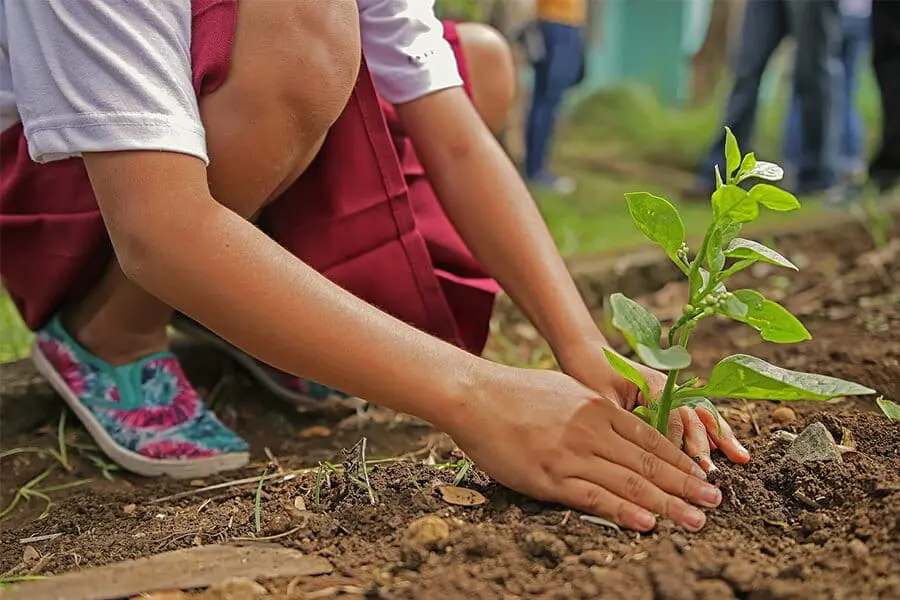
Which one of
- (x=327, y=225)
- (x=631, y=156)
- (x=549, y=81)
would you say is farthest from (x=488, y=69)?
(x=631, y=156)

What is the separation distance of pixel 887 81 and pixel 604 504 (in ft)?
10.5

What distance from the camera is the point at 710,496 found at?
3.63ft

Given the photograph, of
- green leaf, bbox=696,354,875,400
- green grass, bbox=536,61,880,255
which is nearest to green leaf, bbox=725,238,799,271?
green leaf, bbox=696,354,875,400

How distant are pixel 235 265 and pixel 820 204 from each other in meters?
3.06

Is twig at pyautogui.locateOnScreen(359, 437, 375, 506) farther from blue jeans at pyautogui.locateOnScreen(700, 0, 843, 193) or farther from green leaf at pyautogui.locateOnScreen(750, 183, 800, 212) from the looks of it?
blue jeans at pyautogui.locateOnScreen(700, 0, 843, 193)

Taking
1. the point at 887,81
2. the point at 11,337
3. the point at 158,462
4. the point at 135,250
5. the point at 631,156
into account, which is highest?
the point at 135,250

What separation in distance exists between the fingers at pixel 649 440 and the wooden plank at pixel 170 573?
35 centimetres

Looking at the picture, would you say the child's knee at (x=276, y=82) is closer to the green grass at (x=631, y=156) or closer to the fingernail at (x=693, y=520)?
the fingernail at (x=693, y=520)

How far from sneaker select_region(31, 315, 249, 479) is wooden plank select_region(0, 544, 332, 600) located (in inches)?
21.3

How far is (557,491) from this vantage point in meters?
1.08

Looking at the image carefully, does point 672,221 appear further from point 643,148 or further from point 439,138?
point 643,148

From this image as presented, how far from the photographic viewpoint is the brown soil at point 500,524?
0.95m

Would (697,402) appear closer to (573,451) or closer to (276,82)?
(573,451)

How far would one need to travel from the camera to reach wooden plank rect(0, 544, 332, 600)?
102 centimetres
